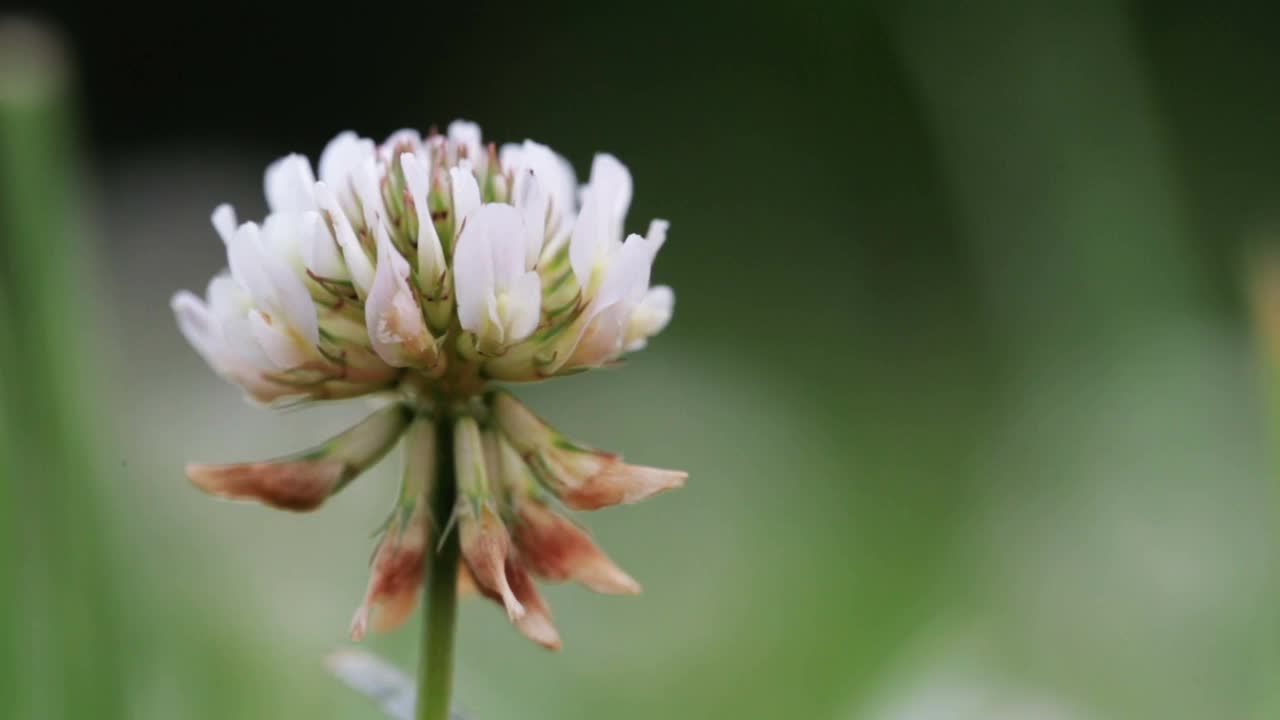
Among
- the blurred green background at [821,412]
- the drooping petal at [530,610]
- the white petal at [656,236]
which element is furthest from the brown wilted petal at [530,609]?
the blurred green background at [821,412]

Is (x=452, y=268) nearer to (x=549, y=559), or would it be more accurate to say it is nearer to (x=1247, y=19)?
(x=549, y=559)

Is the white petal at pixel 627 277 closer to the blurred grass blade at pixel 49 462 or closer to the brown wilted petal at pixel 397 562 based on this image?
the brown wilted petal at pixel 397 562

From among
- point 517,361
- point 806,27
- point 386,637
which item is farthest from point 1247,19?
point 517,361

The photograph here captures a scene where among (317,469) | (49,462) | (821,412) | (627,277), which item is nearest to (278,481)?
(317,469)

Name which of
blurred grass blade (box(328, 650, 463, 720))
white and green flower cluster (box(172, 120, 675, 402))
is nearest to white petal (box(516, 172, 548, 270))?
white and green flower cluster (box(172, 120, 675, 402))

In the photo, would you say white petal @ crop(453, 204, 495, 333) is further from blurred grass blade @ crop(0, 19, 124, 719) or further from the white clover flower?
blurred grass blade @ crop(0, 19, 124, 719)

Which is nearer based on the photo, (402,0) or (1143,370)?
(1143,370)

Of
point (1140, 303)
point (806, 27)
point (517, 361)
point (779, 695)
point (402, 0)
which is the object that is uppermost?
point (402, 0)
